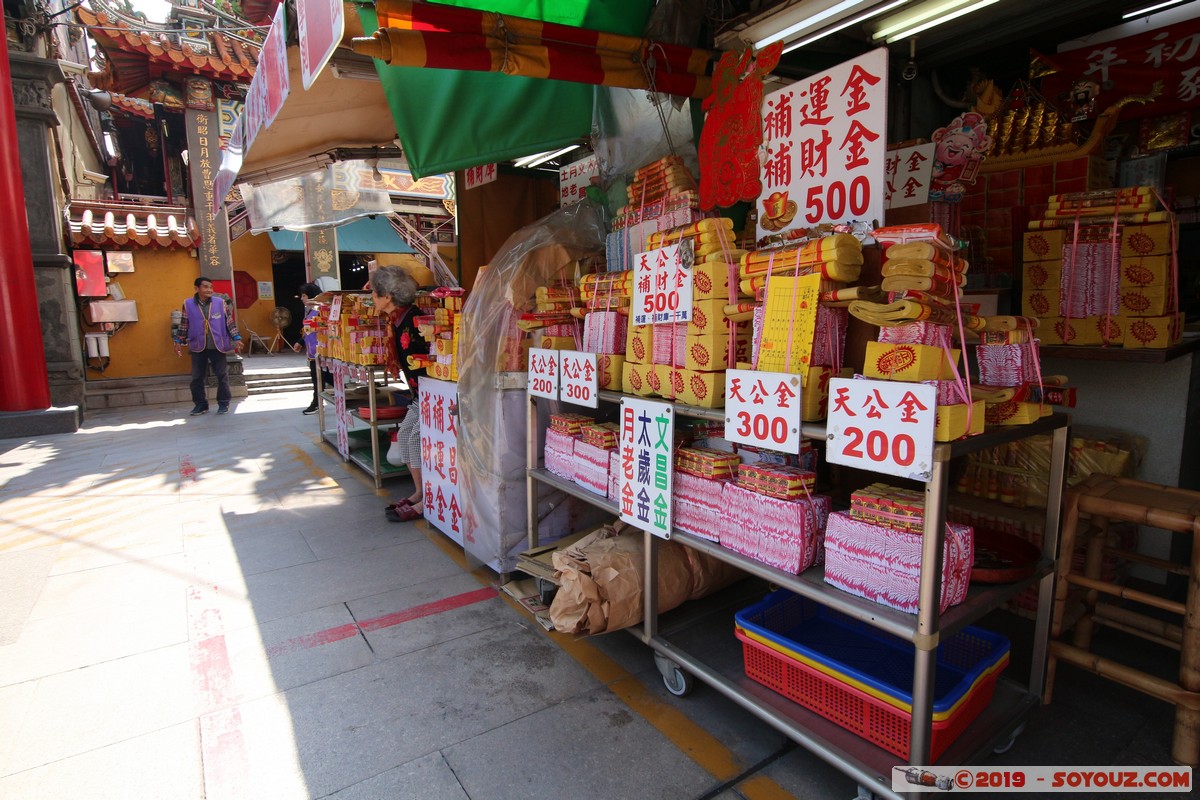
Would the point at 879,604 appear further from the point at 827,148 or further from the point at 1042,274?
the point at 1042,274

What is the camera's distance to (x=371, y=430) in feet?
20.5

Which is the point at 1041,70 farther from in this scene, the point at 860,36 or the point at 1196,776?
the point at 1196,776

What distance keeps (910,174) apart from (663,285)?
2.20 m

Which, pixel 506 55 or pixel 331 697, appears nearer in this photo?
pixel 331 697

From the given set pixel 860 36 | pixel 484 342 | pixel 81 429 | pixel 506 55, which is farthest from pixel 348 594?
pixel 81 429

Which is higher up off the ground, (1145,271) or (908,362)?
(1145,271)

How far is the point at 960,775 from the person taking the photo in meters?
1.96

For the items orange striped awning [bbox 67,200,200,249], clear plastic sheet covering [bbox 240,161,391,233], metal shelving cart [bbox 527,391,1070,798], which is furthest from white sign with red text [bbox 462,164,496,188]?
orange striped awning [bbox 67,200,200,249]

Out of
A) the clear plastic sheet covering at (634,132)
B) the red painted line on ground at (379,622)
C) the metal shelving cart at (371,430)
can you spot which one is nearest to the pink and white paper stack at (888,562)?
the red painted line on ground at (379,622)

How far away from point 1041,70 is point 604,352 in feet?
12.5

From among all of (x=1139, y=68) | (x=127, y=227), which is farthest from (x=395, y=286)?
(x=127, y=227)

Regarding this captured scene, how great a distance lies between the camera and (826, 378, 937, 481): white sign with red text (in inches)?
66.3

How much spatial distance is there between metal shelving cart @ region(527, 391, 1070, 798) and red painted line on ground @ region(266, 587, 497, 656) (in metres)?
1.24

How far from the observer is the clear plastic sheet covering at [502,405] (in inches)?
142
